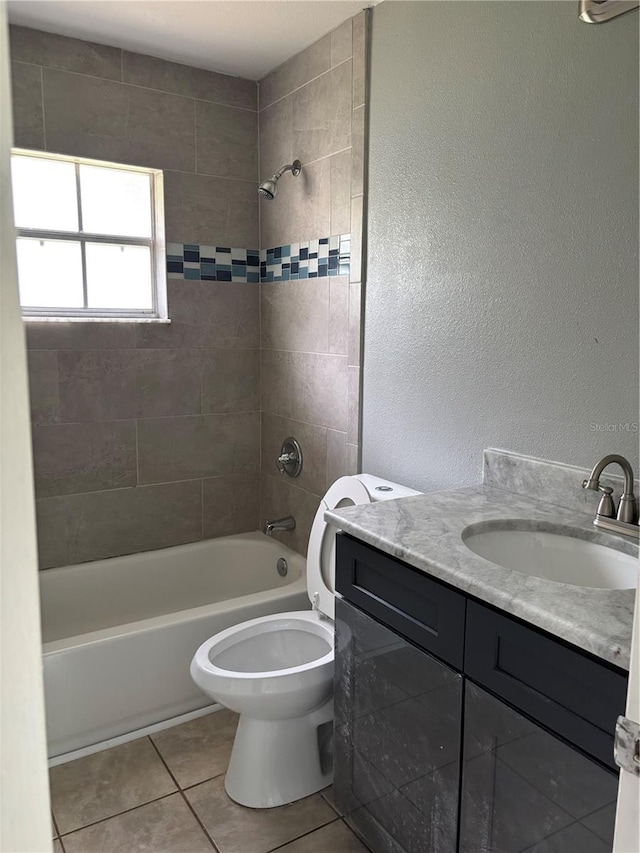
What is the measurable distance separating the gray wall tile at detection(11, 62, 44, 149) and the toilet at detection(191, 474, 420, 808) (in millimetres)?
1801

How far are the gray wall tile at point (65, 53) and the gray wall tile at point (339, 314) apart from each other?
4.11 ft

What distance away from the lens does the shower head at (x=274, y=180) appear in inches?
101

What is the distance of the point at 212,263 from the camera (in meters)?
2.97

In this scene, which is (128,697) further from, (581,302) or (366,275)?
(581,302)

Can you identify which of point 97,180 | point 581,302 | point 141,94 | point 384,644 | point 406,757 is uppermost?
point 141,94

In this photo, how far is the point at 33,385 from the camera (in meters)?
2.67

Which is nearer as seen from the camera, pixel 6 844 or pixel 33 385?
pixel 6 844

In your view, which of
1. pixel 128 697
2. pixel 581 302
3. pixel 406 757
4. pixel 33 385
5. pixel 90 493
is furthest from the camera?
pixel 90 493

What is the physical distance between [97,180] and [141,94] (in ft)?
1.31

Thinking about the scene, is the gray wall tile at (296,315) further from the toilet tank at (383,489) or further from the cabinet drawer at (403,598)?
the cabinet drawer at (403,598)

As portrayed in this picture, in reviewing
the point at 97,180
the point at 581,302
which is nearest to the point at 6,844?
Result: the point at 581,302

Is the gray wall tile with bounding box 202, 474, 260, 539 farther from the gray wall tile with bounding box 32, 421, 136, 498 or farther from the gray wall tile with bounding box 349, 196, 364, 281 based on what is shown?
the gray wall tile with bounding box 349, 196, 364, 281

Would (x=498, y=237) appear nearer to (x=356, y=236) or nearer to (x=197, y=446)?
(x=356, y=236)

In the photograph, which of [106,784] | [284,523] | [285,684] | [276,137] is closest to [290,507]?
[284,523]
